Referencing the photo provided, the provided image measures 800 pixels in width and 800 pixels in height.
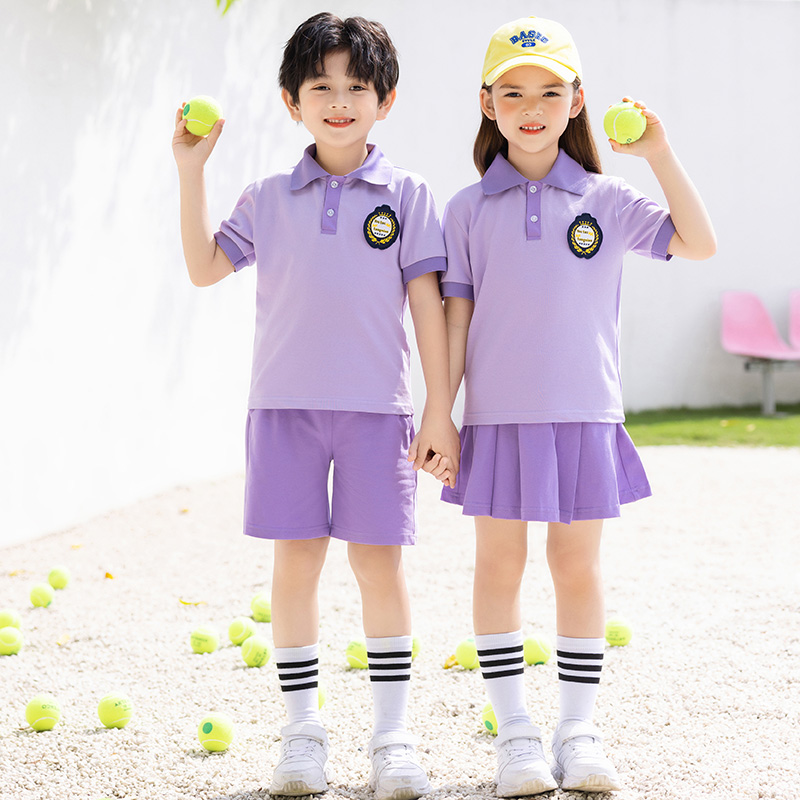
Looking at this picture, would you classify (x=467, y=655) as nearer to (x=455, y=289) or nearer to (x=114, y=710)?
(x=114, y=710)

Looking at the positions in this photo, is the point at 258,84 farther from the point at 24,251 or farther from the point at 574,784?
the point at 574,784

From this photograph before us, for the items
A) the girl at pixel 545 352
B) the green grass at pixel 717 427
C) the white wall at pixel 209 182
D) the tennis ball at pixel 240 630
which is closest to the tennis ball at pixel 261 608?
the tennis ball at pixel 240 630

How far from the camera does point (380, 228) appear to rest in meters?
2.10

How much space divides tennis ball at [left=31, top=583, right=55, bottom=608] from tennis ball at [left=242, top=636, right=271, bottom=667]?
1.15 meters

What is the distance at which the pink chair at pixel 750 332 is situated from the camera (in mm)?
9375

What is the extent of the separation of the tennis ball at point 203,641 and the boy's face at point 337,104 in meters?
1.66

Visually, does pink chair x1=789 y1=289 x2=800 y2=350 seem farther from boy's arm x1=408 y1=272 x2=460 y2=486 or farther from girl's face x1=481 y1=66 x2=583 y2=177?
boy's arm x1=408 y1=272 x2=460 y2=486

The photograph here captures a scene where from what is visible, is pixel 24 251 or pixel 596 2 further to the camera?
pixel 596 2

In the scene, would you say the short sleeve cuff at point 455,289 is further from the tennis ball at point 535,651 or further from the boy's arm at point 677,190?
Result: the tennis ball at point 535,651

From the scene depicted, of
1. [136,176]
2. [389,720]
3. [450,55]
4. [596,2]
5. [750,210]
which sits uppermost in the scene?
[596,2]

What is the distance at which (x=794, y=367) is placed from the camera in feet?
30.9

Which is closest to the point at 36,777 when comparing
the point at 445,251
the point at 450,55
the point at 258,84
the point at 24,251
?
the point at 445,251

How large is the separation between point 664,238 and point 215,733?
1.53 metres

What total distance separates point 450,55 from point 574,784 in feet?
25.8
